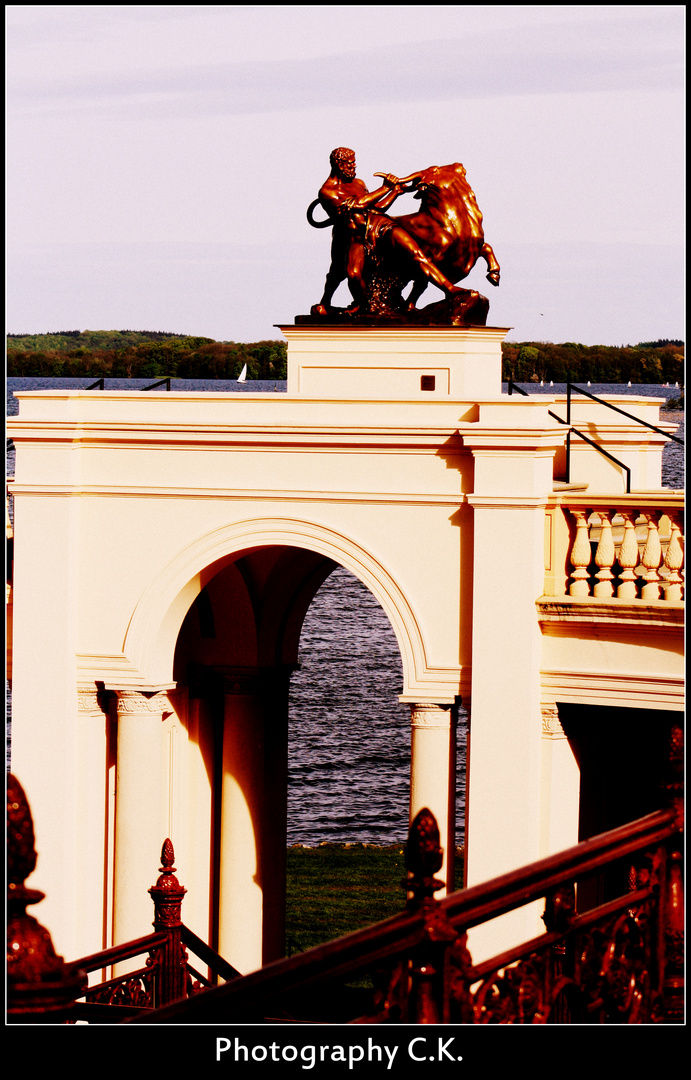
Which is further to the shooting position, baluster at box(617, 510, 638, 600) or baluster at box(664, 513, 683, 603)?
baluster at box(617, 510, 638, 600)

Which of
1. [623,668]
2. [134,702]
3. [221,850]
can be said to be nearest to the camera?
[623,668]

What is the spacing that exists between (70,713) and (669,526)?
6.38 metres

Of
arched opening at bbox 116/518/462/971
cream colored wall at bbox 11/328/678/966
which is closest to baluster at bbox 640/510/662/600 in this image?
cream colored wall at bbox 11/328/678/966

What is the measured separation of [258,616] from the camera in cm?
2025

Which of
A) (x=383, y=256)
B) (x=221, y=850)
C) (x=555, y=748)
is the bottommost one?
(x=221, y=850)

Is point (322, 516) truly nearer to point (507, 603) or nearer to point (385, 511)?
point (385, 511)

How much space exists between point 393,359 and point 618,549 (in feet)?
11.0

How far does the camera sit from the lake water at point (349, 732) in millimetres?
57000

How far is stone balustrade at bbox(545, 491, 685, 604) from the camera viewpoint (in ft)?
49.2

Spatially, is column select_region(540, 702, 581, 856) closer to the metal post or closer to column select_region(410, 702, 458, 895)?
column select_region(410, 702, 458, 895)

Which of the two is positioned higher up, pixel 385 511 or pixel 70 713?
pixel 385 511

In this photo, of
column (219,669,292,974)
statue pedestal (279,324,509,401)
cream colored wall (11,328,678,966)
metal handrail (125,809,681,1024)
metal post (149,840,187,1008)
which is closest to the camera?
metal handrail (125,809,681,1024)

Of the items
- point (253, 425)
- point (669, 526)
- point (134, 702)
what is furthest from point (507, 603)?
point (134, 702)

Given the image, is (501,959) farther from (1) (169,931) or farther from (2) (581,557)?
(2) (581,557)
